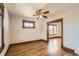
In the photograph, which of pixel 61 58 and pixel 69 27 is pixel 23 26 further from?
pixel 61 58

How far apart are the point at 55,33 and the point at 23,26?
393cm

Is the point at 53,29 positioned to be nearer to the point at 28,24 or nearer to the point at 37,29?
the point at 37,29

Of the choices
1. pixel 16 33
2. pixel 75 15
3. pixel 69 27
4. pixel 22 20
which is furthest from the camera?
pixel 22 20

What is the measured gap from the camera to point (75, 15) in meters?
2.39

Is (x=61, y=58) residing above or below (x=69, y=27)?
A: below

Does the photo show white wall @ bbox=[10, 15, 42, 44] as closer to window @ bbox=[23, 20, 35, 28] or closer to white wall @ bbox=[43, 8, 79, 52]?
window @ bbox=[23, 20, 35, 28]

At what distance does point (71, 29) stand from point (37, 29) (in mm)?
2689

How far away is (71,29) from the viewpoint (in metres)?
2.53

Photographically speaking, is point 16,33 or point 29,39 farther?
point 29,39

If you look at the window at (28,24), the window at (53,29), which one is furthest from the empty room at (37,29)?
the window at (53,29)

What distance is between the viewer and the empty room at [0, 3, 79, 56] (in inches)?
85.2

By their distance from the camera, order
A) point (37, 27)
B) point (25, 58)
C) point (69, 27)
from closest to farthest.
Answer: point (25, 58), point (69, 27), point (37, 27)

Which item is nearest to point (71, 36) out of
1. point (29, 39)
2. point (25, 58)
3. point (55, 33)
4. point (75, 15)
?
point (75, 15)

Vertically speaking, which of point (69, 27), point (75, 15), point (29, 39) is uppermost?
point (75, 15)
